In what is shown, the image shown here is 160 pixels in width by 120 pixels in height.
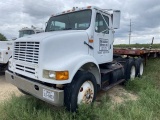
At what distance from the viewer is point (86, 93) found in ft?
13.3

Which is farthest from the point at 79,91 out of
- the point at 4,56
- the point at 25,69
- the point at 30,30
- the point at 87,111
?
the point at 30,30

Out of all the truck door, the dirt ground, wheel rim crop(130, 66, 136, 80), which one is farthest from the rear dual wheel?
the truck door

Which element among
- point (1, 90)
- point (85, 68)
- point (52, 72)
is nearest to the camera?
point (52, 72)

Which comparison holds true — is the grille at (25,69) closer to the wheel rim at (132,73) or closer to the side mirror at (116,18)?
the side mirror at (116,18)

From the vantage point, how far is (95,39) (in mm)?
4766

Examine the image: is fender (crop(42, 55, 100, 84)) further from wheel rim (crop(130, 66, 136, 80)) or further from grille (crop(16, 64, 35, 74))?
wheel rim (crop(130, 66, 136, 80))

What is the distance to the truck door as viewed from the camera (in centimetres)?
485

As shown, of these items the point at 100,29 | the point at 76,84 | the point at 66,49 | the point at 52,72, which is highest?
the point at 100,29

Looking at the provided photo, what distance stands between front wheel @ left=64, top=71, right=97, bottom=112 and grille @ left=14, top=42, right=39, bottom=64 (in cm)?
88

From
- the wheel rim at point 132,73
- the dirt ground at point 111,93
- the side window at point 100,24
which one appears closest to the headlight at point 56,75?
the side window at point 100,24

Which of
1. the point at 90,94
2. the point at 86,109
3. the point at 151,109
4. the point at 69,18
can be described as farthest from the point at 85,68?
the point at 151,109

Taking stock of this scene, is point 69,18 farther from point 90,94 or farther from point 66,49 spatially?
point 90,94

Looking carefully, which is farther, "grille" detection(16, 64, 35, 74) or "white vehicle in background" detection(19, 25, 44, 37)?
"white vehicle in background" detection(19, 25, 44, 37)

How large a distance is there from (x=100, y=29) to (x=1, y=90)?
3694 mm
